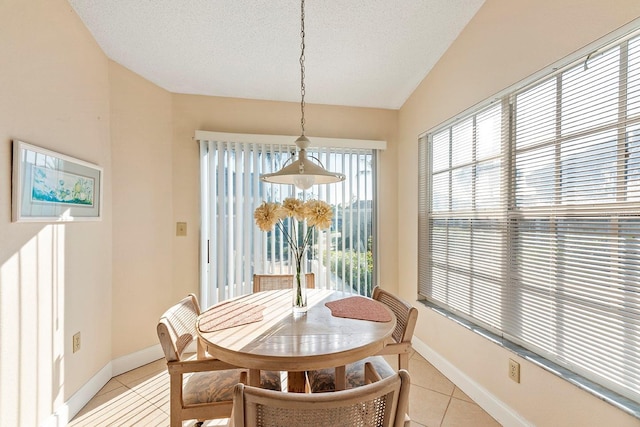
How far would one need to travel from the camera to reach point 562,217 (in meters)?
1.58

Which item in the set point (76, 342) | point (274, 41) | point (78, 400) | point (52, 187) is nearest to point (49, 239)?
point (52, 187)

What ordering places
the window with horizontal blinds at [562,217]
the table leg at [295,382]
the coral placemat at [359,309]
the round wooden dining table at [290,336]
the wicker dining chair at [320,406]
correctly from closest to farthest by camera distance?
1. the wicker dining chair at [320,406]
2. the round wooden dining table at [290,336]
3. the window with horizontal blinds at [562,217]
4. the table leg at [295,382]
5. the coral placemat at [359,309]

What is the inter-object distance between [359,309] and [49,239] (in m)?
1.88

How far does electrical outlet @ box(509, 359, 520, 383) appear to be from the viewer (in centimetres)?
176

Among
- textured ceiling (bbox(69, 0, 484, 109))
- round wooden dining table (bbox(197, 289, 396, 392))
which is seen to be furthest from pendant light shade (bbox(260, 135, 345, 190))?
textured ceiling (bbox(69, 0, 484, 109))

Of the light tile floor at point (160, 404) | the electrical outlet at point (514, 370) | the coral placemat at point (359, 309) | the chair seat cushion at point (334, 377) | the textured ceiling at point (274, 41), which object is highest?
the textured ceiling at point (274, 41)

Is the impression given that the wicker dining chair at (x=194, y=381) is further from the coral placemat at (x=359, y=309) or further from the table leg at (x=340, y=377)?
the coral placemat at (x=359, y=309)

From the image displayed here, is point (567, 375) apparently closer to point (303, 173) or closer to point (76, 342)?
point (303, 173)

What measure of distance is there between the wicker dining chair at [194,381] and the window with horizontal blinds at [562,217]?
5.05ft

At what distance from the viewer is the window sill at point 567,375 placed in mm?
1260

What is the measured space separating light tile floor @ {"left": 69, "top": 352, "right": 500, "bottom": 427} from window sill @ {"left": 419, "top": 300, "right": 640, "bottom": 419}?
1.66ft

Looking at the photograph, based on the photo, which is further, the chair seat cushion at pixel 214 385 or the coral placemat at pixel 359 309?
the coral placemat at pixel 359 309

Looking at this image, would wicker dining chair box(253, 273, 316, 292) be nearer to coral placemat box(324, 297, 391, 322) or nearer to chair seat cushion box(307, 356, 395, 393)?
coral placemat box(324, 297, 391, 322)

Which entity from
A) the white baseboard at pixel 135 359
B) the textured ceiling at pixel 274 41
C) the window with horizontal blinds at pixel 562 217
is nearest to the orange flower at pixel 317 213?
the window with horizontal blinds at pixel 562 217
